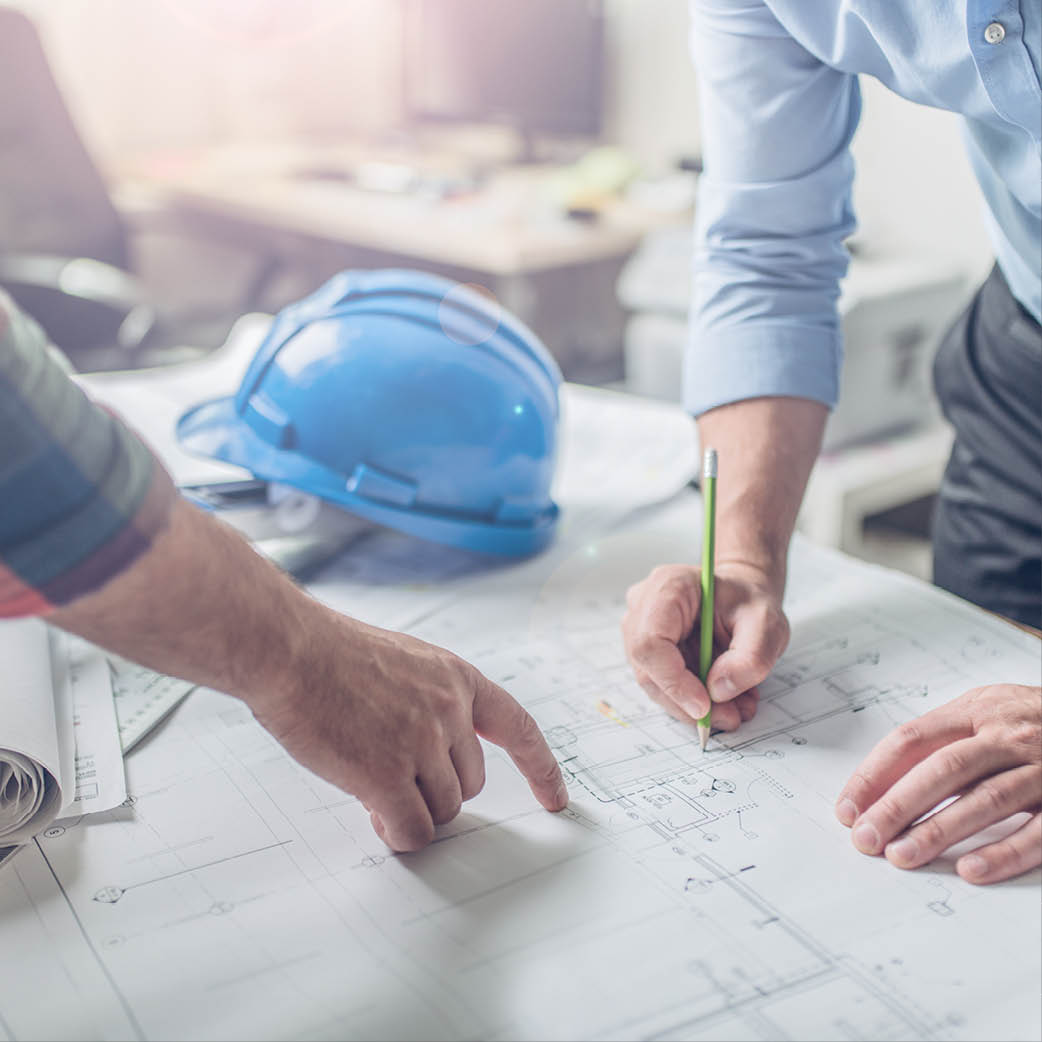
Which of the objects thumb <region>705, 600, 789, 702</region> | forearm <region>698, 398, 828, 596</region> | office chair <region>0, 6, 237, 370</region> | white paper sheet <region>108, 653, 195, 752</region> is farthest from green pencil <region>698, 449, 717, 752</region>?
office chair <region>0, 6, 237, 370</region>

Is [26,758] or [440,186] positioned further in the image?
[440,186]

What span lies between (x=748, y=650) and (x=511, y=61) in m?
2.14

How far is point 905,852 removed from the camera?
59cm

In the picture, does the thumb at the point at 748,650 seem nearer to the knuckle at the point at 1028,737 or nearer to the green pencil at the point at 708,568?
the green pencil at the point at 708,568

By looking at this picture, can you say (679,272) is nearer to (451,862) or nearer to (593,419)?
(593,419)

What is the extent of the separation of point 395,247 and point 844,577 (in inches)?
58.6

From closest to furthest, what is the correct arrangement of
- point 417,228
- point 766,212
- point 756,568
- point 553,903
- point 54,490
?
point 54,490 → point 553,903 → point 756,568 → point 766,212 → point 417,228

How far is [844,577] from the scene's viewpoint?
92 cm

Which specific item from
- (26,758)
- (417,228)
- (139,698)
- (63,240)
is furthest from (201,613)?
(63,240)

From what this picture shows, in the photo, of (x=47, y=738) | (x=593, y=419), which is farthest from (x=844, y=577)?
(x=47, y=738)

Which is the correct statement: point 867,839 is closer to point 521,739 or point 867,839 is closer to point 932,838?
point 932,838

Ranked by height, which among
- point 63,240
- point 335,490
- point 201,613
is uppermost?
point 201,613

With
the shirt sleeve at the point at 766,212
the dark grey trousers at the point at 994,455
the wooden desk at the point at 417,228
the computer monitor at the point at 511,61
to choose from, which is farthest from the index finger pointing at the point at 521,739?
the computer monitor at the point at 511,61

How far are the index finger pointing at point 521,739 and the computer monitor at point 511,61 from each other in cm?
211
